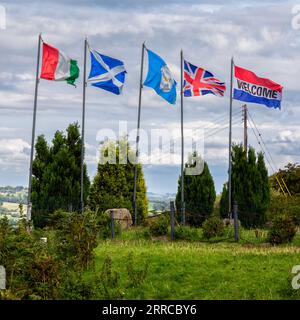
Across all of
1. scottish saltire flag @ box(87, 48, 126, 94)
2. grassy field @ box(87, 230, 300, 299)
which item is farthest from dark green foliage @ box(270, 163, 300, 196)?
grassy field @ box(87, 230, 300, 299)

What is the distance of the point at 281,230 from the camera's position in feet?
74.2

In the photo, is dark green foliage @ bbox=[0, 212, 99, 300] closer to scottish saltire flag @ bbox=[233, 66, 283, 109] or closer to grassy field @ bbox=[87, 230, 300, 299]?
grassy field @ bbox=[87, 230, 300, 299]

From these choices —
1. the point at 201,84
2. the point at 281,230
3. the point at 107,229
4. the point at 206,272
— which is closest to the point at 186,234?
the point at 107,229

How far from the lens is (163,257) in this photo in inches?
701

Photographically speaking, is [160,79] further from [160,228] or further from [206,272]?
[206,272]

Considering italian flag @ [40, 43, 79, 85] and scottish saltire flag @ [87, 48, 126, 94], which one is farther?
scottish saltire flag @ [87, 48, 126, 94]

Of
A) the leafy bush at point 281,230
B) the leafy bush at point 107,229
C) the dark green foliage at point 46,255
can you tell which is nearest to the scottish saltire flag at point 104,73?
the leafy bush at point 107,229

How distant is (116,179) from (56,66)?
7.79 m

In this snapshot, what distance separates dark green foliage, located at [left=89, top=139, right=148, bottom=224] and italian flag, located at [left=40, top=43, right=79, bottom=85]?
6.95 metres

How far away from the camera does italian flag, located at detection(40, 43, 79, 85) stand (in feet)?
95.1
